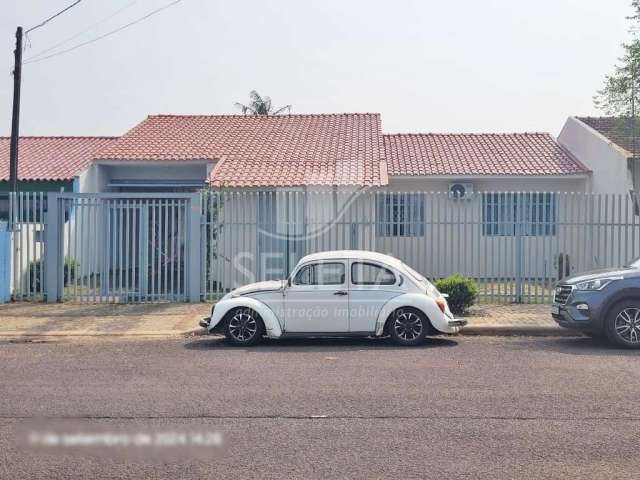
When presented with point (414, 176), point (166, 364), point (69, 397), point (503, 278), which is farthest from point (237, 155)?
point (69, 397)

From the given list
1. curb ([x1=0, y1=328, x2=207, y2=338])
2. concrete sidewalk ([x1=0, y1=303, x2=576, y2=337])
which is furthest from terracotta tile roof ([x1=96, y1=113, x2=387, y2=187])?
curb ([x1=0, y1=328, x2=207, y2=338])

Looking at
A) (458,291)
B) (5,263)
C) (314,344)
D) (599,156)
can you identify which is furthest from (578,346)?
(5,263)

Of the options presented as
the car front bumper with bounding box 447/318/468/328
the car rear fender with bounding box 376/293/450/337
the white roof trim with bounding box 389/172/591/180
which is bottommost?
the car front bumper with bounding box 447/318/468/328

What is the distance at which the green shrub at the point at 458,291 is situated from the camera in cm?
1395

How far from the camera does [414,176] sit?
69.2ft

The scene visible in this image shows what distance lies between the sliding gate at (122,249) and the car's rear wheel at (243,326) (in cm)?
494

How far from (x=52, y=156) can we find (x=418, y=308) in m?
18.2

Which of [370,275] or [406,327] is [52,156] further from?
[406,327]

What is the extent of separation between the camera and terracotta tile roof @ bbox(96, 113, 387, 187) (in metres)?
19.5

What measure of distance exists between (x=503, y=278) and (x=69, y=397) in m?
10.4

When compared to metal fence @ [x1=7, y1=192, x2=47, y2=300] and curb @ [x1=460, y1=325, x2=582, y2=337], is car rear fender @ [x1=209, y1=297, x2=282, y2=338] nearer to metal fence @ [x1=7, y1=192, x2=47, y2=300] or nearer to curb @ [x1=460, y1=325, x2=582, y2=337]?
curb @ [x1=460, y1=325, x2=582, y2=337]

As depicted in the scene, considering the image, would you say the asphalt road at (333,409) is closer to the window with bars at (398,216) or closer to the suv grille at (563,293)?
the suv grille at (563,293)

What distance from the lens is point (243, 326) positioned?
11.2 meters

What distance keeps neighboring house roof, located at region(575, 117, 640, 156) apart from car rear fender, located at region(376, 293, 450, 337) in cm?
925
